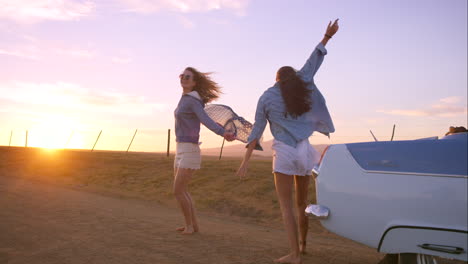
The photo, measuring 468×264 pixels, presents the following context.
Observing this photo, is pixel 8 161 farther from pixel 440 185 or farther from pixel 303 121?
pixel 440 185

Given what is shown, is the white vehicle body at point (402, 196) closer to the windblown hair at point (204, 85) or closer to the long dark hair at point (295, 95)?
the long dark hair at point (295, 95)

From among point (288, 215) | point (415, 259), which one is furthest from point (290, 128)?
point (415, 259)

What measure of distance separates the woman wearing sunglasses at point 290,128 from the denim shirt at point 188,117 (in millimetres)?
1655

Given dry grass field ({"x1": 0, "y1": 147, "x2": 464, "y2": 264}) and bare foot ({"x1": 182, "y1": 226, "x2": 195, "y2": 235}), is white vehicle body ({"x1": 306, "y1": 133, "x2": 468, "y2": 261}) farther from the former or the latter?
bare foot ({"x1": 182, "y1": 226, "x2": 195, "y2": 235})

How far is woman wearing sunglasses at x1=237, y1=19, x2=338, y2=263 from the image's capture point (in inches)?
160

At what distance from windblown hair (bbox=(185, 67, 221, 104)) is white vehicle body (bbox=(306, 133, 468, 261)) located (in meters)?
3.17

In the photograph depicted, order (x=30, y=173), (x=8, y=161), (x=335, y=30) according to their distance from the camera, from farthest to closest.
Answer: (x=8, y=161), (x=30, y=173), (x=335, y=30)

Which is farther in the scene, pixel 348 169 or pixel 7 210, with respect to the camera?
pixel 7 210

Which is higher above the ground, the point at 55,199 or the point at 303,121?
the point at 303,121

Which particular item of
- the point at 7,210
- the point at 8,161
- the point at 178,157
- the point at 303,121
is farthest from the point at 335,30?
the point at 8,161

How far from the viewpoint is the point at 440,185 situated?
274cm

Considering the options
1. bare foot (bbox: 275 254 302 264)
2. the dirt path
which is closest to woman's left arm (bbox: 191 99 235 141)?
the dirt path

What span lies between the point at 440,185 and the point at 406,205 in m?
0.26

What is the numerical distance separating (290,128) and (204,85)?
2.33 m
